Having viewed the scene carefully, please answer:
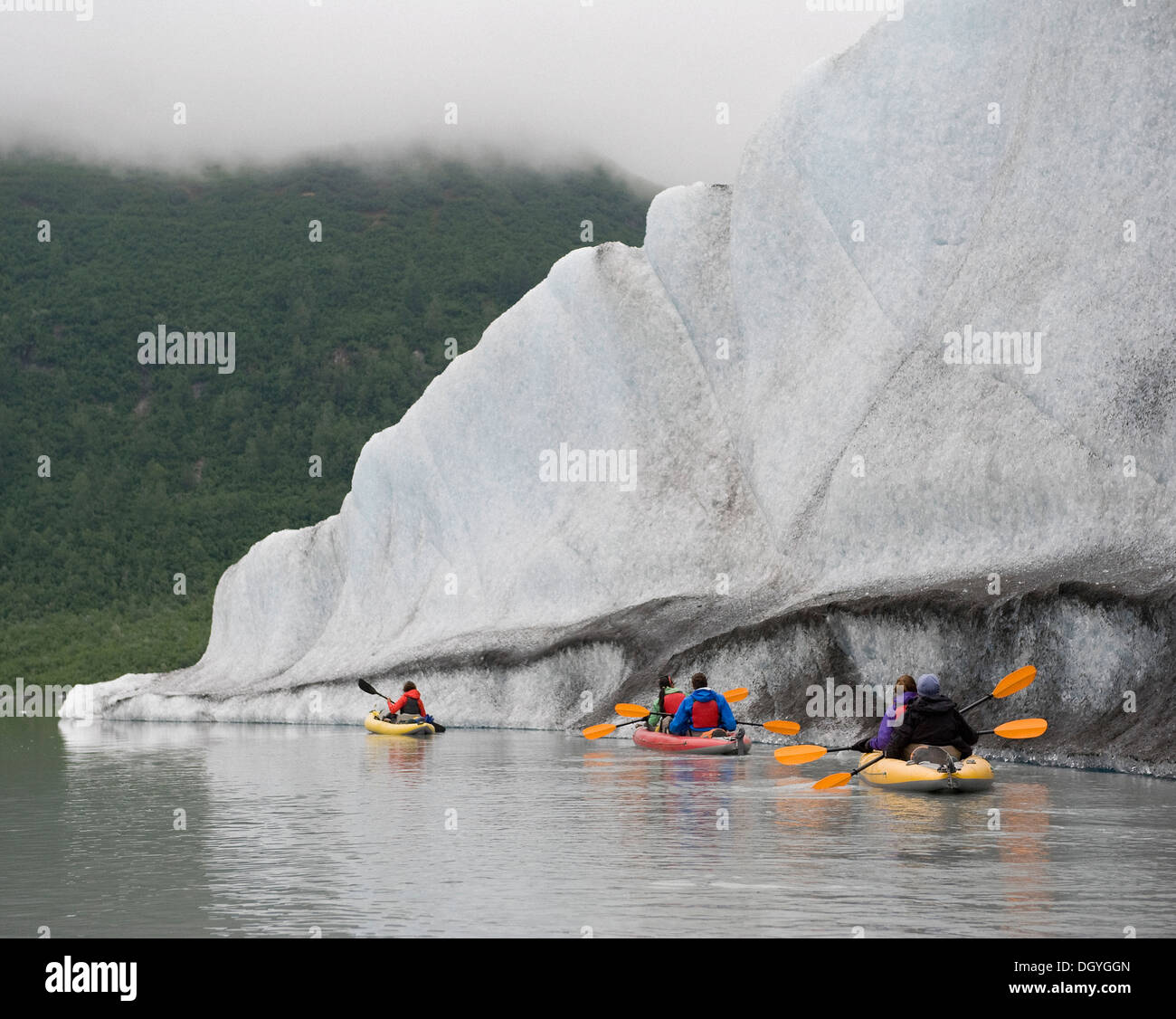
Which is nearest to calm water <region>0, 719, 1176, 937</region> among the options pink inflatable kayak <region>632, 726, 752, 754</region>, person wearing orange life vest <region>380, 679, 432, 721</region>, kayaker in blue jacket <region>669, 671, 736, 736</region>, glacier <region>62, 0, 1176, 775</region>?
pink inflatable kayak <region>632, 726, 752, 754</region>

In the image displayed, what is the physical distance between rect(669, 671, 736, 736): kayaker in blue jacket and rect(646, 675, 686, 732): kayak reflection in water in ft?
5.13

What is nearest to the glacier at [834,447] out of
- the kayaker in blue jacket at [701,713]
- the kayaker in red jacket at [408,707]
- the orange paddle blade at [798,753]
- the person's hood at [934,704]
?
the kayaker in blue jacket at [701,713]

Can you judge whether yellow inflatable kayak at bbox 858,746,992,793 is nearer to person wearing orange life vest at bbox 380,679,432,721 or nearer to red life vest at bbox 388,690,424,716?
person wearing orange life vest at bbox 380,679,432,721

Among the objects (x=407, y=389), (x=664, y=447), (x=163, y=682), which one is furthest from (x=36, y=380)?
(x=664, y=447)

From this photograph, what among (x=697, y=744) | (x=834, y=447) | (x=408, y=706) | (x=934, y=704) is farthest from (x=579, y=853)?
(x=834, y=447)

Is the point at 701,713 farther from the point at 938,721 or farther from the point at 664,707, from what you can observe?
the point at 938,721

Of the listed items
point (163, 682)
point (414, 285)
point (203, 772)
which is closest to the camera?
point (203, 772)

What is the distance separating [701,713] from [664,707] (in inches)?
105

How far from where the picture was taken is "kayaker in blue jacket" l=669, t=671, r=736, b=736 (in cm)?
2623

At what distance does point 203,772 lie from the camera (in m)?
24.4

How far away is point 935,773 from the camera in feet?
60.3

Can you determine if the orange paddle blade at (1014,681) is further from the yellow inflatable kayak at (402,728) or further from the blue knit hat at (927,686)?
the yellow inflatable kayak at (402,728)
